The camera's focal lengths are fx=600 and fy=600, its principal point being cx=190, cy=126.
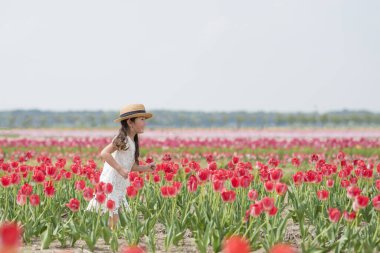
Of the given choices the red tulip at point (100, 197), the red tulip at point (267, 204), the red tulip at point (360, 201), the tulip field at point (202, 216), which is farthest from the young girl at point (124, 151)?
the red tulip at point (360, 201)

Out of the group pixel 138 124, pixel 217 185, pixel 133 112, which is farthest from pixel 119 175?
pixel 217 185

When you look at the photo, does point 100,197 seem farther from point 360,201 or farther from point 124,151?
point 360,201

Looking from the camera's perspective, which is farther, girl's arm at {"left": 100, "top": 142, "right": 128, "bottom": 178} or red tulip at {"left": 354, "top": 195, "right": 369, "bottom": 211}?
girl's arm at {"left": 100, "top": 142, "right": 128, "bottom": 178}

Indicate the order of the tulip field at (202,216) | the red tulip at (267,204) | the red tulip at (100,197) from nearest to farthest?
the red tulip at (267,204) → the tulip field at (202,216) → the red tulip at (100,197)

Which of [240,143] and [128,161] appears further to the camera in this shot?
[240,143]

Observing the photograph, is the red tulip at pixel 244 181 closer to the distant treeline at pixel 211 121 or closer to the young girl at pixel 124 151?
the young girl at pixel 124 151

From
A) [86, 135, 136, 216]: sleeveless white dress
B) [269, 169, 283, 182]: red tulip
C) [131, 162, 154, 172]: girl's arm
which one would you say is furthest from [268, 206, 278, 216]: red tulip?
[86, 135, 136, 216]: sleeveless white dress

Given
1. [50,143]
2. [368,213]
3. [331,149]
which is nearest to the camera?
[368,213]

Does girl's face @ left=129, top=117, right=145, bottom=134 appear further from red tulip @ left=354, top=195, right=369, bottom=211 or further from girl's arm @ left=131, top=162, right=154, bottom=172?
red tulip @ left=354, top=195, right=369, bottom=211

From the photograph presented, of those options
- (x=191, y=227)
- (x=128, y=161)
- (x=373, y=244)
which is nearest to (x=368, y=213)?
(x=373, y=244)

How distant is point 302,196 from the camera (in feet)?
22.2

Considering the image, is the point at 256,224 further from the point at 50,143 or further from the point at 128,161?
the point at 50,143

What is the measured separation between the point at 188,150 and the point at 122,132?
978 centimetres

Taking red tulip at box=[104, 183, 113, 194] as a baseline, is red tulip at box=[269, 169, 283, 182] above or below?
above
